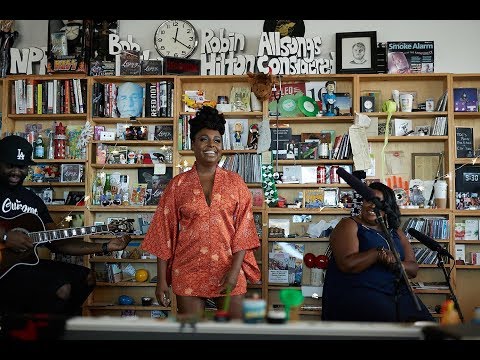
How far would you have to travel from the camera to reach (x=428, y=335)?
1.25m

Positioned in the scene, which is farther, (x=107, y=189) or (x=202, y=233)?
(x=107, y=189)

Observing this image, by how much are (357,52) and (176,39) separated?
64.6 inches

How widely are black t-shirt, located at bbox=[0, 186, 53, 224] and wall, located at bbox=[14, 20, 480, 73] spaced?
75.3 inches

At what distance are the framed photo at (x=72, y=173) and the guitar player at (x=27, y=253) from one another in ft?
3.25

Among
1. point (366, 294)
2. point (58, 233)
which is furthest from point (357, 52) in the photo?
point (58, 233)

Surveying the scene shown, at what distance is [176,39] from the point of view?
506cm

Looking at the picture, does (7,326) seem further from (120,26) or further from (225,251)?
(120,26)

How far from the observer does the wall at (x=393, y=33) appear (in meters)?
4.95

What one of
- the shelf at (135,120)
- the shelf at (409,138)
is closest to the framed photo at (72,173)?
the shelf at (135,120)

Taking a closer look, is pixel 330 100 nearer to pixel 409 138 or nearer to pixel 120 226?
pixel 409 138

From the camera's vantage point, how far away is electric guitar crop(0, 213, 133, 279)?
3.55 metres

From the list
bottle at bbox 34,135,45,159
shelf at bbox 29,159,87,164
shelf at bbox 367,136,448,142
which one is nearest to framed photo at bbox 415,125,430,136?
shelf at bbox 367,136,448,142
